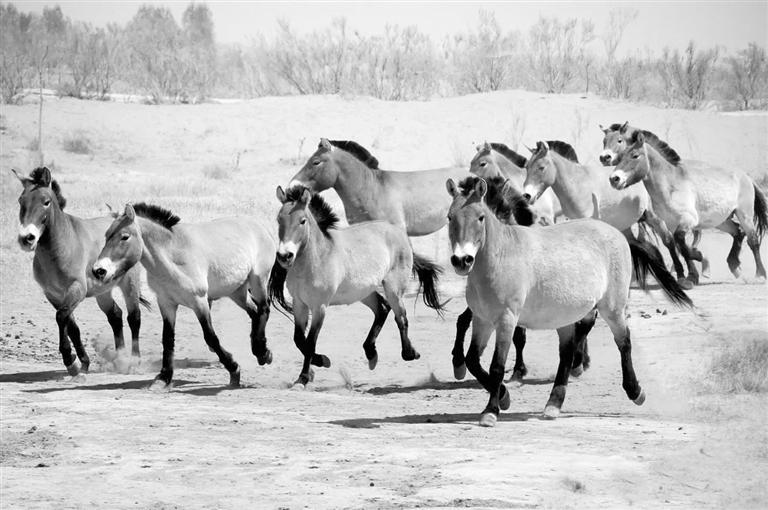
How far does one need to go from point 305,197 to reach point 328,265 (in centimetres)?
73

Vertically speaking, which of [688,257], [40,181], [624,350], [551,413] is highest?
[40,181]

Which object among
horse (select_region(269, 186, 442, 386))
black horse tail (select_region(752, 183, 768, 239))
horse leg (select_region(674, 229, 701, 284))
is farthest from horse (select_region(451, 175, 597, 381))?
black horse tail (select_region(752, 183, 768, 239))

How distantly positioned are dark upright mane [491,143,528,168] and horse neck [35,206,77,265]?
609cm

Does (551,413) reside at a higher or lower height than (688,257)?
lower

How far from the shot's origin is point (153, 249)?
480 inches

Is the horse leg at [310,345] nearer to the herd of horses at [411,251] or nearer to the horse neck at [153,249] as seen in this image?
the herd of horses at [411,251]

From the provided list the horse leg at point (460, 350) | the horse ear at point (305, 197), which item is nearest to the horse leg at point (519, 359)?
the horse leg at point (460, 350)

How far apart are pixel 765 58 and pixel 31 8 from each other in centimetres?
4815

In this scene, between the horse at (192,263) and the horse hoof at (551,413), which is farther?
the horse at (192,263)

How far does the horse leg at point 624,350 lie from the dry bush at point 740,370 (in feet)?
3.90

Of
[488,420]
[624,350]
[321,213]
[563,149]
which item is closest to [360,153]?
[563,149]

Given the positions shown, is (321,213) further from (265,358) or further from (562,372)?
(562,372)

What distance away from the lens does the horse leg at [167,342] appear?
1230 centimetres

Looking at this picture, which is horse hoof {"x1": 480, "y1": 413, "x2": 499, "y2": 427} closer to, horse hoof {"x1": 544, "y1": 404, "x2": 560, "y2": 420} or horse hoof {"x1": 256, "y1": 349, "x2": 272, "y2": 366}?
horse hoof {"x1": 544, "y1": 404, "x2": 560, "y2": 420}
